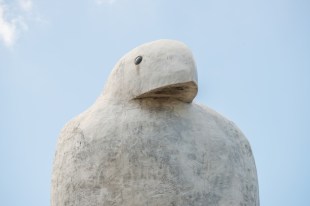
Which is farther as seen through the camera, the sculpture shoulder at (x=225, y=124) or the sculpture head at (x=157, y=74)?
the sculpture shoulder at (x=225, y=124)

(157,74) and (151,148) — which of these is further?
(157,74)

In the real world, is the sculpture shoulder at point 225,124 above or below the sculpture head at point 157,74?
below

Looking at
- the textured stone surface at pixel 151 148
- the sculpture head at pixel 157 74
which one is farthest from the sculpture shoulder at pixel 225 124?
the sculpture head at pixel 157 74

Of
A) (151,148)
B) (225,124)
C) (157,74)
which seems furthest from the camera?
(225,124)

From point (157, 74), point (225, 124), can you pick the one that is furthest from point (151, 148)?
point (225, 124)

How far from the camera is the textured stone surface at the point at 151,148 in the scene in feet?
14.7

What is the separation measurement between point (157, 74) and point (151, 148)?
647mm

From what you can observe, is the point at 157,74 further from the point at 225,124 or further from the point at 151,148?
the point at 225,124

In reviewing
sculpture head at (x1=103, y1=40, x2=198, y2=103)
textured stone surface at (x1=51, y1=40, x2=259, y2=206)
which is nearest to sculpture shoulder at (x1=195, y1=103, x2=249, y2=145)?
textured stone surface at (x1=51, y1=40, x2=259, y2=206)

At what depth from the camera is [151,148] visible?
454 centimetres

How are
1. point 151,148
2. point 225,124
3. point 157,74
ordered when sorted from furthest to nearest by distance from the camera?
1. point 225,124
2. point 157,74
3. point 151,148

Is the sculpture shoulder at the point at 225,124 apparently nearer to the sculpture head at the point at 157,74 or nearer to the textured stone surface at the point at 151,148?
the textured stone surface at the point at 151,148

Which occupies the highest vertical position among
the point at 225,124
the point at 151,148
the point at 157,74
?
the point at 157,74

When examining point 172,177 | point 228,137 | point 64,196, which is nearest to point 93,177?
point 64,196
